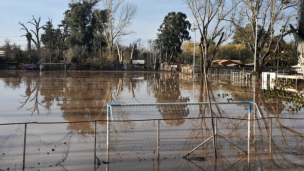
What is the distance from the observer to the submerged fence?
798 cm

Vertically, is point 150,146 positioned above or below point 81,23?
below

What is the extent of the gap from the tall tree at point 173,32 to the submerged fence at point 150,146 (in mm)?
62543

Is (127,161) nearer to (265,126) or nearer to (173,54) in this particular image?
(265,126)

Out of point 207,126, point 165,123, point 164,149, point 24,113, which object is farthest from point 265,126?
point 24,113

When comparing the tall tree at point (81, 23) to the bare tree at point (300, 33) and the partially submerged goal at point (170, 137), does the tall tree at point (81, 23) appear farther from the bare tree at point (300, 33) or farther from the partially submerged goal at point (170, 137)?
the bare tree at point (300, 33)

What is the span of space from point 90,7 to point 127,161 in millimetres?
66706

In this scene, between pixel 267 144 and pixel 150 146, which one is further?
pixel 267 144

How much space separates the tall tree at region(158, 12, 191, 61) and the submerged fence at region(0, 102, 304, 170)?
2462 inches

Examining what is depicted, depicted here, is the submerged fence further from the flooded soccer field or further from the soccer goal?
the soccer goal

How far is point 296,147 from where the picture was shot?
967 centimetres

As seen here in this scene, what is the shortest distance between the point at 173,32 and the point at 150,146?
66.0 m

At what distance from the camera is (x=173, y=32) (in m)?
73.6

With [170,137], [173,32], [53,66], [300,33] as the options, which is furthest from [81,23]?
[300,33]

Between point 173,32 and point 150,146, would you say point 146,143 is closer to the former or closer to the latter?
point 150,146
